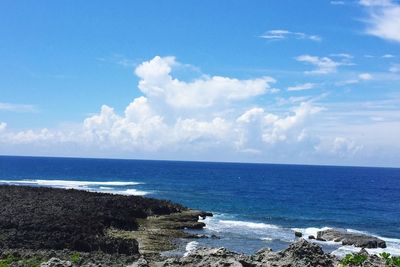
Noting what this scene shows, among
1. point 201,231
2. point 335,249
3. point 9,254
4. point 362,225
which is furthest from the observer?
point 362,225

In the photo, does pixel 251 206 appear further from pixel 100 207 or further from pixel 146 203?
pixel 100 207

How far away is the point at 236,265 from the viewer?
75.7 ft

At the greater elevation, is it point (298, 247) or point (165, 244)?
point (298, 247)

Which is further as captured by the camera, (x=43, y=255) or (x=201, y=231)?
(x=201, y=231)

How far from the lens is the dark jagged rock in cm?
4181

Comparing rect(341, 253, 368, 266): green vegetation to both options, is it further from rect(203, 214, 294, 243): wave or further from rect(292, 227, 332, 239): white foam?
rect(292, 227, 332, 239): white foam

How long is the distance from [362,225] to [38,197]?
163 ft

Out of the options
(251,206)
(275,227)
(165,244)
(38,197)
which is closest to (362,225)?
(275,227)

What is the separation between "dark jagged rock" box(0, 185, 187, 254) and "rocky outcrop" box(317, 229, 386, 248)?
16036 millimetres

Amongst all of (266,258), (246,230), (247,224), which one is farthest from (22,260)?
(247,224)

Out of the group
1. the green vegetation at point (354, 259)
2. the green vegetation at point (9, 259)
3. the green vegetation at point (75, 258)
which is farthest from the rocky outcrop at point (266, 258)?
the green vegetation at point (9, 259)

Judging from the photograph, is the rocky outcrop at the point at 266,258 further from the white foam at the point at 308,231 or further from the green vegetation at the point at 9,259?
the white foam at the point at 308,231

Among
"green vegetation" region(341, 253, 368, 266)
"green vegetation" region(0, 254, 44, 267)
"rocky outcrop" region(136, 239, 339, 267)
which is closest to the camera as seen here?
"green vegetation" region(341, 253, 368, 266)

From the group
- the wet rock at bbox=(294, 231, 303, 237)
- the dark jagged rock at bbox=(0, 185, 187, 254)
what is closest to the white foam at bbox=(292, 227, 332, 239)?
the wet rock at bbox=(294, 231, 303, 237)
